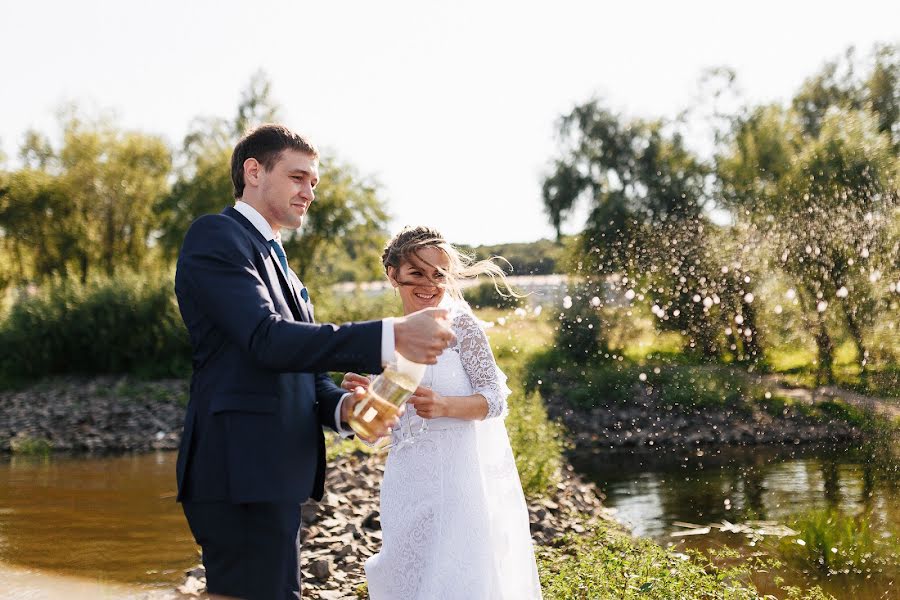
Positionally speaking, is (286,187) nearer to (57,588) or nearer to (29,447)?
(57,588)

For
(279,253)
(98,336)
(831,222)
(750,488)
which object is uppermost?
(831,222)

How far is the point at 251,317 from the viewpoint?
255cm

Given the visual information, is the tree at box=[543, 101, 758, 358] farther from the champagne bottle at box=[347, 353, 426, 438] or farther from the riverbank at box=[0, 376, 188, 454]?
the champagne bottle at box=[347, 353, 426, 438]

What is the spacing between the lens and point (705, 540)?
8.92 metres

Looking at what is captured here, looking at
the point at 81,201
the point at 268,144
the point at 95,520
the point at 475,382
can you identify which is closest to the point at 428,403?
the point at 475,382

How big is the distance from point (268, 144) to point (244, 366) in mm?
831

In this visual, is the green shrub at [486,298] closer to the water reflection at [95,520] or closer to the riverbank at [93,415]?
the water reflection at [95,520]

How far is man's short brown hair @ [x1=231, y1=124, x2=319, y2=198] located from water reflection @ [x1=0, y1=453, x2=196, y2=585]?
5370mm

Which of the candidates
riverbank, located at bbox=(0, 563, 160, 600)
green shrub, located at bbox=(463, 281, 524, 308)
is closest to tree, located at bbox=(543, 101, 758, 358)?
green shrub, located at bbox=(463, 281, 524, 308)

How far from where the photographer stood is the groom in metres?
2.52

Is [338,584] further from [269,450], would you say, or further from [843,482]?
[843,482]

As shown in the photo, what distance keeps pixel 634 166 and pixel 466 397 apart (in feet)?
84.9

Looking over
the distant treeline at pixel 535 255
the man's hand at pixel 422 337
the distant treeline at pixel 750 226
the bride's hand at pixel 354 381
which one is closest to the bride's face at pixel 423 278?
the bride's hand at pixel 354 381

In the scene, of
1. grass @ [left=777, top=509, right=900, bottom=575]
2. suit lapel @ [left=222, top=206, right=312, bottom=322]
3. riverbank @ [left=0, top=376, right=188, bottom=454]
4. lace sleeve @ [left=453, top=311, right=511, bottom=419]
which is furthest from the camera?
riverbank @ [left=0, top=376, right=188, bottom=454]
